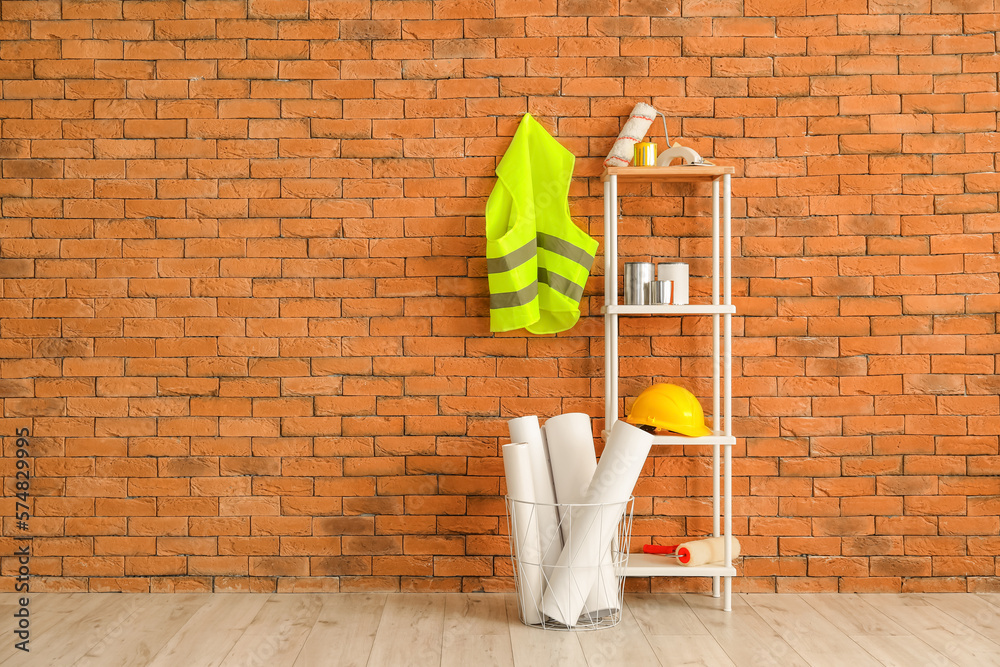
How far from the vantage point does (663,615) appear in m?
2.52

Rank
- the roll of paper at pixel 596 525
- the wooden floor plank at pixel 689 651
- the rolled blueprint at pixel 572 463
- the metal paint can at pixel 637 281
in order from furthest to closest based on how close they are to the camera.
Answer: the metal paint can at pixel 637 281, the rolled blueprint at pixel 572 463, the roll of paper at pixel 596 525, the wooden floor plank at pixel 689 651

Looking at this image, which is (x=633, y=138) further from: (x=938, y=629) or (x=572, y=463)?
(x=938, y=629)

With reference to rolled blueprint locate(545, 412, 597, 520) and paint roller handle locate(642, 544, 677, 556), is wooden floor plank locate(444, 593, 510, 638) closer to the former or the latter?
rolled blueprint locate(545, 412, 597, 520)

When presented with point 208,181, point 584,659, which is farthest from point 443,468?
point 208,181

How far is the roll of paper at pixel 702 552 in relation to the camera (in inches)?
100

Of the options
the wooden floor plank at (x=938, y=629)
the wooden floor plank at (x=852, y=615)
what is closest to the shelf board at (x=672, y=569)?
the wooden floor plank at (x=852, y=615)

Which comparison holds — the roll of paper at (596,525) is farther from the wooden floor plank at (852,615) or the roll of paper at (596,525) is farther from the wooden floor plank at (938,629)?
the wooden floor plank at (938,629)

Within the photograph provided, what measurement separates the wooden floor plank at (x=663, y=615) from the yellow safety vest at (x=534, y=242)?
101 centimetres

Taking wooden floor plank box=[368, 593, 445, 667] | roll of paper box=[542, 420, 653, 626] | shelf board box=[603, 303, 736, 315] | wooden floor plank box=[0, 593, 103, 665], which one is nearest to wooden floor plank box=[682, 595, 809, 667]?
roll of paper box=[542, 420, 653, 626]

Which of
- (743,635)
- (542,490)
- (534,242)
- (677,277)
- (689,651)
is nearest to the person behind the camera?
(689,651)

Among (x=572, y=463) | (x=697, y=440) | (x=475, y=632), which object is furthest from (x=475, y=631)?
(x=697, y=440)

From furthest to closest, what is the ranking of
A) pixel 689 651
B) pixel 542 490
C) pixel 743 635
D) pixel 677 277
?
pixel 677 277 < pixel 542 490 < pixel 743 635 < pixel 689 651

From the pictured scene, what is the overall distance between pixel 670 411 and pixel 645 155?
2.91 feet

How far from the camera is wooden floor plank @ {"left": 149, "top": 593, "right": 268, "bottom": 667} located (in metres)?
2.17
